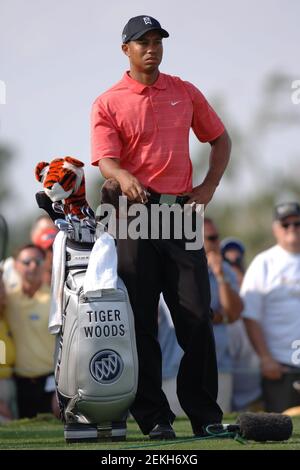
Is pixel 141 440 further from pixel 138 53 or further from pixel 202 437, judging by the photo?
pixel 138 53

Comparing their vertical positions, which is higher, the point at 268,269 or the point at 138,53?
the point at 138,53

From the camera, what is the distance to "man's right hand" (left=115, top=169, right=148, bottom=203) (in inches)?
259

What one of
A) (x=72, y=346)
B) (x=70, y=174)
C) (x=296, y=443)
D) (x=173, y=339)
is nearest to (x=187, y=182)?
(x=70, y=174)

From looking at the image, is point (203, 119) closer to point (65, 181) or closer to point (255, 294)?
point (65, 181)

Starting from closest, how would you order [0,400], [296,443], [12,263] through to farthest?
[296,443], [0,400], [12,263]

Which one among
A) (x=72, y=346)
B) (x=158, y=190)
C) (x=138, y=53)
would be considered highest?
(x=138, y=53)

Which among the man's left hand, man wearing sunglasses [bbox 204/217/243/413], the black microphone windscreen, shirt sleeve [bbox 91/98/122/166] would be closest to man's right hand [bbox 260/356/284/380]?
man wearing sunglasses [bbox 204/217/243/413]

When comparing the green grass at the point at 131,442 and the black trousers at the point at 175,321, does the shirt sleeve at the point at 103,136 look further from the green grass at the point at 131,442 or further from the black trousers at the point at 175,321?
the green grass at the point at 131,442

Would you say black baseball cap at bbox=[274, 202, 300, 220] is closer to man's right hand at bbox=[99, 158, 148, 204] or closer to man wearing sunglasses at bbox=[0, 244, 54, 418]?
man wearing sunglasses at bbox=[0, 244, 54, 418]

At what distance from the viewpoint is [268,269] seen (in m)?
11.0

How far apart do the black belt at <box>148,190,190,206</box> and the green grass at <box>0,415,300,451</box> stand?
52.8 inches

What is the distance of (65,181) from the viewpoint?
6.76 metres

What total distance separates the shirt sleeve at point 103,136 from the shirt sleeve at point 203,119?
0.53 metres
